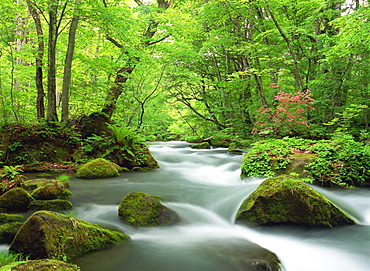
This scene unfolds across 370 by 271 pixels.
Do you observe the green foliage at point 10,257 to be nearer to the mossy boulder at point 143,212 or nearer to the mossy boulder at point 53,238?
the mossy boulder at point 53,238

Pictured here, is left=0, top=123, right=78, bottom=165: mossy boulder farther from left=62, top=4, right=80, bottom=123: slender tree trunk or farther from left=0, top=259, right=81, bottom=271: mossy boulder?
left=0, top=259, right=81, bottom=271: mossy boulder

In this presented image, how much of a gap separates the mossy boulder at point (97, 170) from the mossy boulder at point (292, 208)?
4.53m

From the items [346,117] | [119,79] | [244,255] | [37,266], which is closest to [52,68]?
[119,79]

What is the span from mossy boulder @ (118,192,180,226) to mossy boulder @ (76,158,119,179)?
3.34 metres

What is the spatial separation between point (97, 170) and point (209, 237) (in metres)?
4.54

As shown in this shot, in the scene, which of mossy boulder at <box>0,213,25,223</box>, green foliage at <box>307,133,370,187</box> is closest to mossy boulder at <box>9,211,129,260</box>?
mossy boulder at <box>0,213,25,223</box>

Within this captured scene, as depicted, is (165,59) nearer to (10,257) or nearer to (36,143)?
(36,143)

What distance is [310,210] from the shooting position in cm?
372

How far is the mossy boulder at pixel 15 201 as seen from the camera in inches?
144

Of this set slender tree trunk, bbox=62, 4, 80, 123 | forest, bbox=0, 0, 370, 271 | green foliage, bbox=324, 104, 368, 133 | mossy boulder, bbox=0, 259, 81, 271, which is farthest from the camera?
slender tree trunk, bbox=62, 4, 80, 123

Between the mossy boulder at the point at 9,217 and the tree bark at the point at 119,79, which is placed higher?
the tree bark at the point at 119,79

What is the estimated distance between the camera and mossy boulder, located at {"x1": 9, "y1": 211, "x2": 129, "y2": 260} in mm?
2219

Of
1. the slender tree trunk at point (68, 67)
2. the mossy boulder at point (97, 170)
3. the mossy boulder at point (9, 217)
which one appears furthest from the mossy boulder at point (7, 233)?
the slender tree trunk at point (68, 67)

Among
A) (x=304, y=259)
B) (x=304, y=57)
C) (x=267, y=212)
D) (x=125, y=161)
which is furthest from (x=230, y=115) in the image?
(x=304, y=259)
